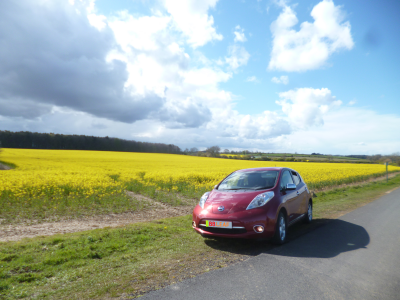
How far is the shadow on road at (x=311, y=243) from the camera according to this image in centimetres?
464

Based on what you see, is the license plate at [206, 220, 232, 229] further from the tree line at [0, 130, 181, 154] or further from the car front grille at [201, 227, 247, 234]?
the tree line at [0, 130, 181, 154]

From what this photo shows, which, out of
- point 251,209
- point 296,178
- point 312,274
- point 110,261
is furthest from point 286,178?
point 110,261

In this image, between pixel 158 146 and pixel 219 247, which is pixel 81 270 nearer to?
pixel 219 247

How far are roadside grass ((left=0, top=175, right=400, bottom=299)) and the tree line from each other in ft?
218

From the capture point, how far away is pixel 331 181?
1853 centimetres

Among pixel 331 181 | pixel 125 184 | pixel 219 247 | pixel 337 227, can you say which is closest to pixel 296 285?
pixel 219 247

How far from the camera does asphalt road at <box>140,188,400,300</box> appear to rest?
121 inches

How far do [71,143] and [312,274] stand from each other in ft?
232

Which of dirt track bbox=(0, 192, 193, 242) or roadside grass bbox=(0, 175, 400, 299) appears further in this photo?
dirt track bbox=(0, 192, 193, 242)

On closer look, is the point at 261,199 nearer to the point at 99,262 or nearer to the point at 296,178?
the point at 296,178

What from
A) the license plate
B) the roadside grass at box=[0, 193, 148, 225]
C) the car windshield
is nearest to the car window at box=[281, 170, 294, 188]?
the car windshield

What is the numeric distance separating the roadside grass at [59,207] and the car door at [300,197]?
237 inches

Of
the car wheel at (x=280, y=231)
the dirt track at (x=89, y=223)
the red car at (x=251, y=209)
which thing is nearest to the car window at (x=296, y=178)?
the red car at (x=251, y=209)

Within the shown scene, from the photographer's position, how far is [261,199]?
16.6 feet
